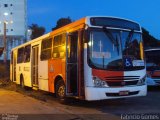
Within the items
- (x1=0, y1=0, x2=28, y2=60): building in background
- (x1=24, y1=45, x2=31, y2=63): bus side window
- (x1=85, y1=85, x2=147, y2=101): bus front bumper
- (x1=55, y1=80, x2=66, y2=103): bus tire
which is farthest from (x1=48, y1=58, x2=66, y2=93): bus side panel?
(x1=0, y1=0, x2=28, y2=60): building in background

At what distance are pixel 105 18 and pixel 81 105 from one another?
3352 mm

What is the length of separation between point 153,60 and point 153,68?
68 cm

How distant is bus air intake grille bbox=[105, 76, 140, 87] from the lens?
13419mm

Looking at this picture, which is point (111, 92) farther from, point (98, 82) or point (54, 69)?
point (54, 69)

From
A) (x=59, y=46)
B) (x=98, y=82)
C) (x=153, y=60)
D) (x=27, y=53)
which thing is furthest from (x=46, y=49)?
(x=153, y=60)

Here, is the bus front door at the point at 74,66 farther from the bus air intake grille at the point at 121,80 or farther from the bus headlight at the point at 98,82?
the bus air intake grille at the point at 121,80

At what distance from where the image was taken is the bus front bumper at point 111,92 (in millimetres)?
13125

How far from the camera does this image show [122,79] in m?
13.6

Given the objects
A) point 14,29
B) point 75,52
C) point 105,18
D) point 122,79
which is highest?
point 14,29

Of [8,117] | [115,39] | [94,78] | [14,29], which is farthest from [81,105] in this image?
[14,29]

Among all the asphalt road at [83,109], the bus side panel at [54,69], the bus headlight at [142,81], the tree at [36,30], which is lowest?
the asphalt road at [83,109]

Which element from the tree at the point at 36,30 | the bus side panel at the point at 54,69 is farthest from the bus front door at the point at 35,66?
the tree at the point at 36,30

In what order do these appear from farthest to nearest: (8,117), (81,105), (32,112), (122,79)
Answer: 1. (81,105)
2. (122,79)
3. (32,112)
4. (8,117)

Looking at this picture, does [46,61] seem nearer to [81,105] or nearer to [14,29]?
[81,105]
